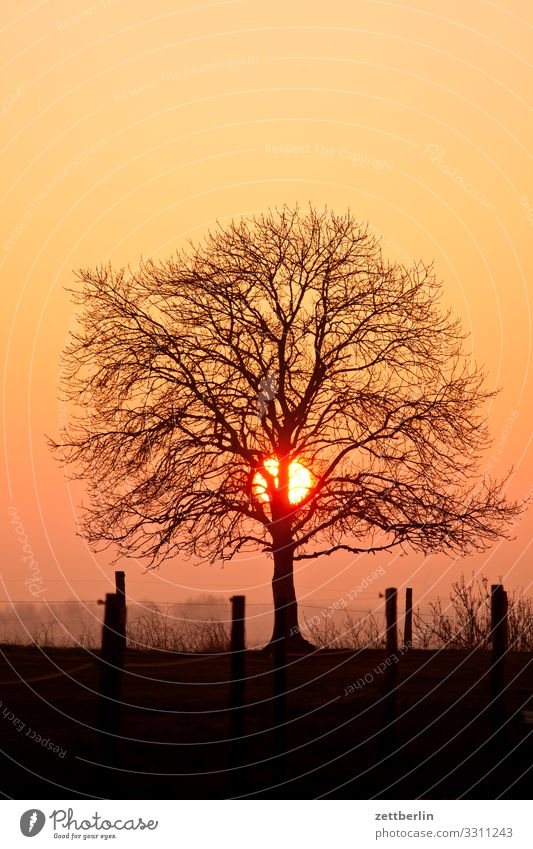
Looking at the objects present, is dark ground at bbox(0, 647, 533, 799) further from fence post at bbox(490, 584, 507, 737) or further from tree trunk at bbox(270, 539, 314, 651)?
tree trunk at bbox(270, 539, 314, 651)

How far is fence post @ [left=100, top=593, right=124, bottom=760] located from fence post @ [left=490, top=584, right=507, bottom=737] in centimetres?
632

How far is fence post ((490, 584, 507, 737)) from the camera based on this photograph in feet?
50.5

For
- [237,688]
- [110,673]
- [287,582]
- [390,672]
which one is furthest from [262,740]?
[287,582]

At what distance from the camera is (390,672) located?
1488 cm

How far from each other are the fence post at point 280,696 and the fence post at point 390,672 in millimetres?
1493

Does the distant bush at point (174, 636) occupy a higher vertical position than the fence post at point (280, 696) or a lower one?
higher

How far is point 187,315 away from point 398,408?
556 centimetres

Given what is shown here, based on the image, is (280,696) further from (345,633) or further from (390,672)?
(345,633)

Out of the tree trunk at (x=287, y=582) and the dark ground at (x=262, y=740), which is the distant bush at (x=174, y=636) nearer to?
the tree trunk at (x=287, y=582)

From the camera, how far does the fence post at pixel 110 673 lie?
1075cm
